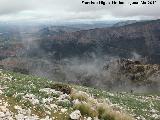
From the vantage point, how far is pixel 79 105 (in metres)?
18.8

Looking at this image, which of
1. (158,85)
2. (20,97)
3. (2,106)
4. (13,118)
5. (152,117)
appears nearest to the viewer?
(13,118)

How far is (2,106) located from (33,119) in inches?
69.9

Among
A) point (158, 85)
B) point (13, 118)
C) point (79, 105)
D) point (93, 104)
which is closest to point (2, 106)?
point (13, 118)

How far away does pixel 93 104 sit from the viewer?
2027cm

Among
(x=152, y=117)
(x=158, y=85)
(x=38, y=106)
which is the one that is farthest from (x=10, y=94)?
(x=158, y=85)

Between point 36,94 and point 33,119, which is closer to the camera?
point 33,119

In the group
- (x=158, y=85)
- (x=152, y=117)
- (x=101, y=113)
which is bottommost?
(x=158, y=85)

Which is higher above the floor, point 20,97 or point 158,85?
point 20,97

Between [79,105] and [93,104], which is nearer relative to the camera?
[79,105]

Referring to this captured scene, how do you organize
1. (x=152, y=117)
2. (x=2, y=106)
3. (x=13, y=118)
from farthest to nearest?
(x=152, y=117), (x=2, y=106), (x=13, y=118)

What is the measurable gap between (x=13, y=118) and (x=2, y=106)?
129 centimetres

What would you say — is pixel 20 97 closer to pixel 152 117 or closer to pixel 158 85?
pixel 152 117

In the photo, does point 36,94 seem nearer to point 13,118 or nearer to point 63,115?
point 63,115

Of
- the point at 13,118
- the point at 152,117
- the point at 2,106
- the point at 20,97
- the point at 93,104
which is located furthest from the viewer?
the point at 152,117
